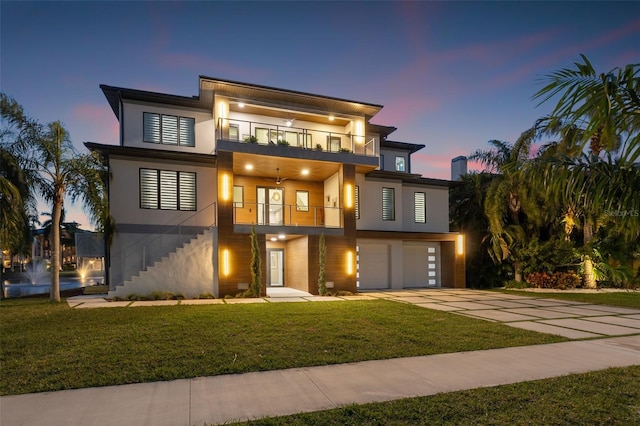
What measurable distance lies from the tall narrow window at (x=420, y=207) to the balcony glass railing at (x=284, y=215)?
19.6 feet

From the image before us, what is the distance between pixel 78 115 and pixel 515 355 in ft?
81.0

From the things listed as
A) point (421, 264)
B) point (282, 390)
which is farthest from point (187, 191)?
point (421, 264)

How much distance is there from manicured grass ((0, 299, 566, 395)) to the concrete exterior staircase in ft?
9.31

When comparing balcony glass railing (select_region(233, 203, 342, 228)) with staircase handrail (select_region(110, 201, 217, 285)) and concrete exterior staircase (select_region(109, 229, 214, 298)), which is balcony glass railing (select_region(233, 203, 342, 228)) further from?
concrete exterior staircase (select_region(109, 229, 214, 298))

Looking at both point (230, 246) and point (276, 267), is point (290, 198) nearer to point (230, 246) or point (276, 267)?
point (276, 267)

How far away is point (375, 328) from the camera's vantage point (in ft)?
28.6

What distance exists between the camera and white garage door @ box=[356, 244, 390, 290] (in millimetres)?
20016

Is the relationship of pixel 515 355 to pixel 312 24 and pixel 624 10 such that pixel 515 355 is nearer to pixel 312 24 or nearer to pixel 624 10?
pixel 624 10

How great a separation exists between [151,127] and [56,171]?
460 centimetres

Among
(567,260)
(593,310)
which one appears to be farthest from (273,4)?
(567,260)

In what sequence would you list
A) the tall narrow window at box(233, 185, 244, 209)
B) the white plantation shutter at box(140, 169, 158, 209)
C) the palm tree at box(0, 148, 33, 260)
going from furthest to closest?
1. the tall narrow window at box(233, 185, 244, 209)
2. the white plantation shutter at box(140, 169, 158, 209)
3. the palm tree at box(0, 148, 33, 260)

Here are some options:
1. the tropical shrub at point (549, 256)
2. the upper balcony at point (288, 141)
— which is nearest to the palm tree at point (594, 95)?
the upper balcony at point (288, 141)

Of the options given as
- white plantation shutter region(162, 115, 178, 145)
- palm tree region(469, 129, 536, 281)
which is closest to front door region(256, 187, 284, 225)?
white plantation shutter region(162, 115, 178, 145)

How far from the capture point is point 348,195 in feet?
57.2
